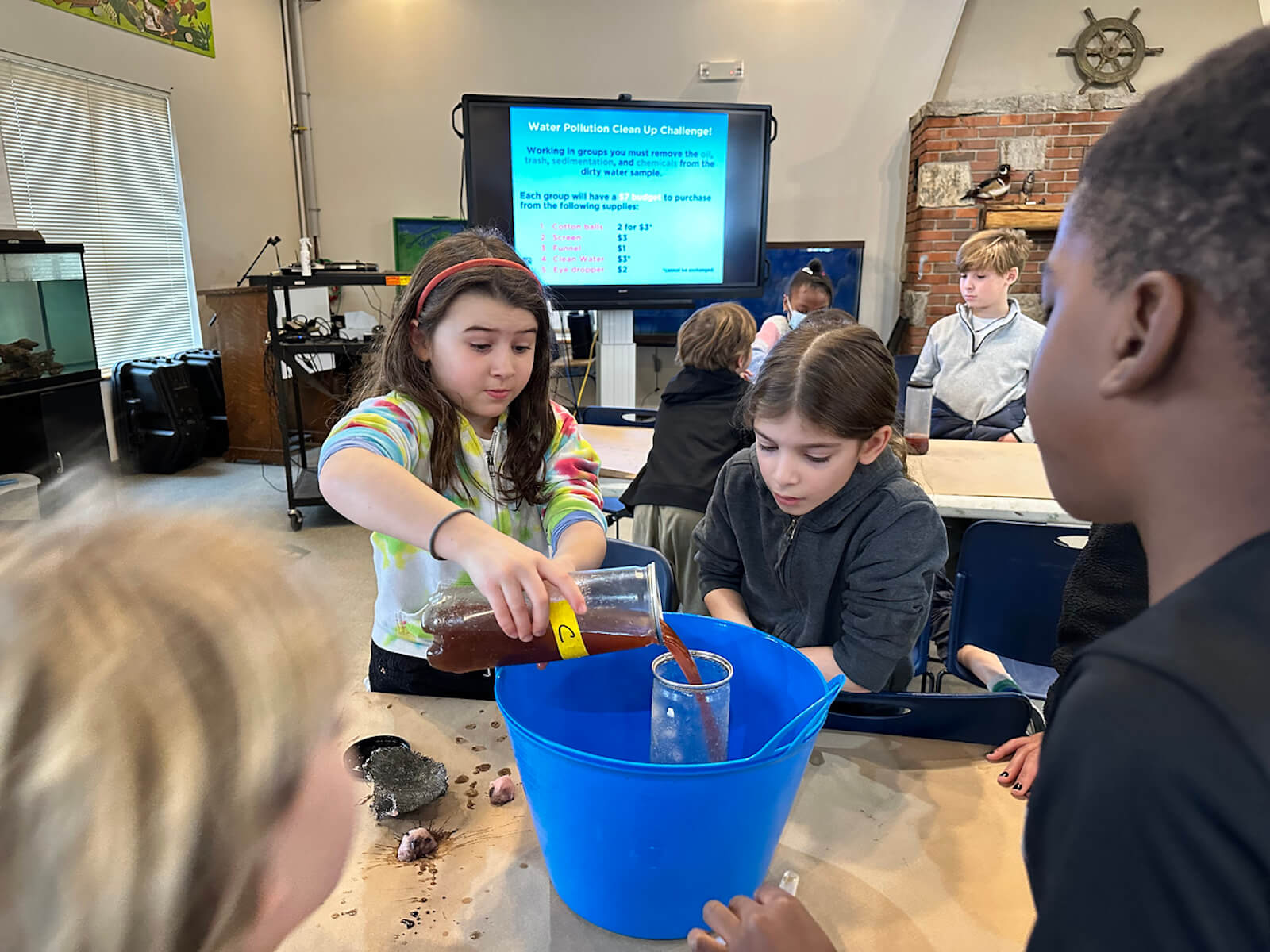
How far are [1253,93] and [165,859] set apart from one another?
49 centimetres

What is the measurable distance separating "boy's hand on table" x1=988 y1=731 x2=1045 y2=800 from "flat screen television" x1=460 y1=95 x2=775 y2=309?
9.87ft

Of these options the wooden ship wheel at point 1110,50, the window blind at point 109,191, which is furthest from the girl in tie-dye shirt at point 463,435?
the wooden ship wheel at point 1110,50

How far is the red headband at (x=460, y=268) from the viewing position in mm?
1169

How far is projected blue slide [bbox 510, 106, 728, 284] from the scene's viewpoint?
3.54 metres

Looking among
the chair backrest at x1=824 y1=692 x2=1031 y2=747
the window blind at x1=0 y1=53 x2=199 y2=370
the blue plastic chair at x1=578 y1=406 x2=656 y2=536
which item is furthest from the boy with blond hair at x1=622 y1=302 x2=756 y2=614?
the window blind at x1=0 y1=53 x2=199 y2=370

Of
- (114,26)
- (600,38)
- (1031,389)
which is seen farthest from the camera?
(600,38)

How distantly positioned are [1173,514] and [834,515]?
90 cm

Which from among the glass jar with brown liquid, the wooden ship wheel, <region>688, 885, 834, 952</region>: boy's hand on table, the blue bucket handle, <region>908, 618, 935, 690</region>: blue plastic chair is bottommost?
<region>908, 618, 935, 690</region>: blue plastic chair

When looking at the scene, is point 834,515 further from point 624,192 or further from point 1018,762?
point 624,192

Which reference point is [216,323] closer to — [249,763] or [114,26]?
[114,26]

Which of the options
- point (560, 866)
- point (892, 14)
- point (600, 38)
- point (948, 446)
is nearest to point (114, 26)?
point (600, 38)

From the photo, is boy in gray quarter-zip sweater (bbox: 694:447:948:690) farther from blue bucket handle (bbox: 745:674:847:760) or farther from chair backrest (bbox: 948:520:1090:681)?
blue bucket handle (bbox: 745:674:847:760)

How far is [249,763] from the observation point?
1.00ft

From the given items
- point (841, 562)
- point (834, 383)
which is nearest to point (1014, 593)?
point (841, 562)
